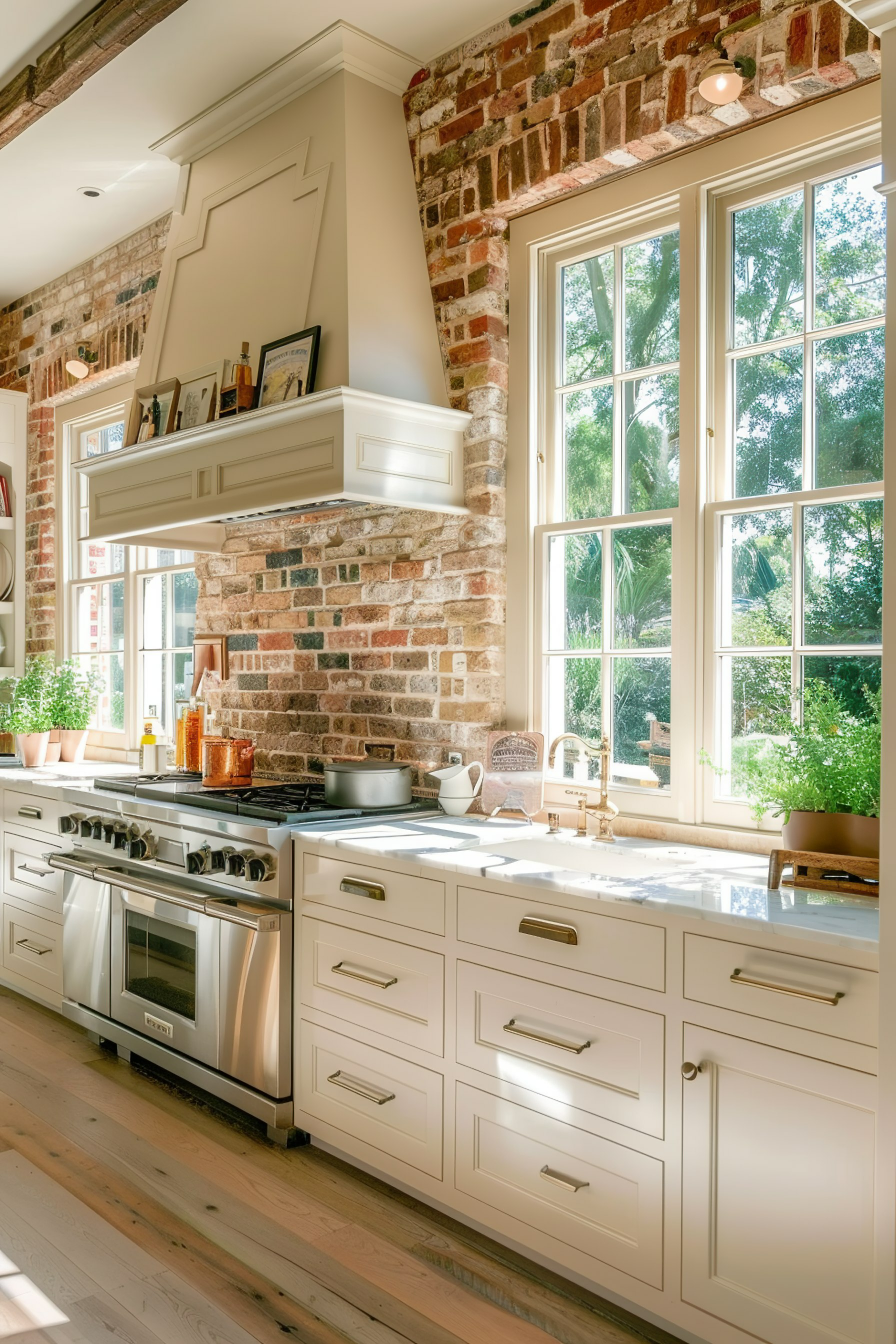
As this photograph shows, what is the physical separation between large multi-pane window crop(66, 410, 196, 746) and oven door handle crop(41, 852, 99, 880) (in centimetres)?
98

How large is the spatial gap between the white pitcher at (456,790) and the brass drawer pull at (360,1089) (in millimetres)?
814

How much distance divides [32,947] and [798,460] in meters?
3.31

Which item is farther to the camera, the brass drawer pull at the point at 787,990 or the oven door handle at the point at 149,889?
the oven door handle at the point at 149,889

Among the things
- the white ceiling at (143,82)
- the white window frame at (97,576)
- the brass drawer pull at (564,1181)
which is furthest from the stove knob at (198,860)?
the white ceiling at (143,82)

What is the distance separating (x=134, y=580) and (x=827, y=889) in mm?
3788

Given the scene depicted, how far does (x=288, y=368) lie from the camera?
10.4 ft

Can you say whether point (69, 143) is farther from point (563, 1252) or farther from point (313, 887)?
point (563, 1252)

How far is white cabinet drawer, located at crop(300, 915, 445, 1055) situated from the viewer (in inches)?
98.7

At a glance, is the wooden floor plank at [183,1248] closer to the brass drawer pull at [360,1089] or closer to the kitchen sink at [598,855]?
the brass drawer pull at [360,1089]

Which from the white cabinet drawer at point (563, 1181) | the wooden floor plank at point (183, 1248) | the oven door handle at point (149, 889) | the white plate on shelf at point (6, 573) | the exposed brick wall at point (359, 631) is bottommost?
the wooden floor plank at point (183, 1248)

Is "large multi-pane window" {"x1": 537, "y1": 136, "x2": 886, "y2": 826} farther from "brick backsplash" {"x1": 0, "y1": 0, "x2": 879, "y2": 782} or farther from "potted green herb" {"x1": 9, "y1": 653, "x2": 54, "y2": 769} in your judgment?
"potted green herb" {"x1": 9, "y1": 653, "x2": 54, "y2": 769}

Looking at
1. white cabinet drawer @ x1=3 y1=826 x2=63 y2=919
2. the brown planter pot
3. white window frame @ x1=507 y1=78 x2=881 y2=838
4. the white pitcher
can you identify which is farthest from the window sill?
white cabinet drawer @ x1=3 y1=826 x2=63 y2=919

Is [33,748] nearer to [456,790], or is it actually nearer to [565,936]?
[456,790]

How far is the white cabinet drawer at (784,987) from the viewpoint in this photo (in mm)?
1729
